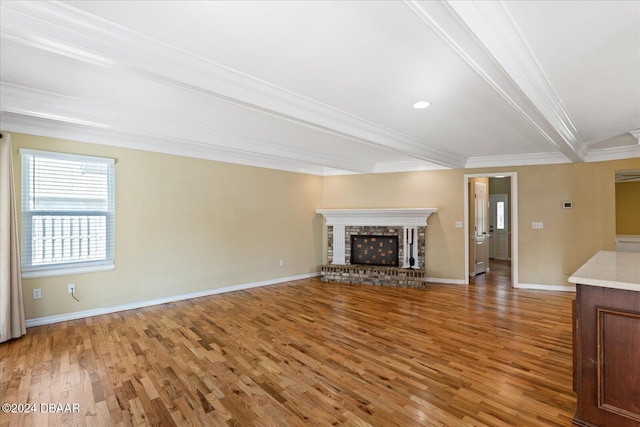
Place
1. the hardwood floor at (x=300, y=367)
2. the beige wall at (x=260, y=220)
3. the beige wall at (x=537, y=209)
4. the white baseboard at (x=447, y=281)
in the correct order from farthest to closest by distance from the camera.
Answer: the white baseboard at (x=447, y=281) → the beige wall at (x=537, y=209) → the beige wall at (x=260, y=220) → the hardwood floor at (x=300, y=367)

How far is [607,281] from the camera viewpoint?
1860 millimetres

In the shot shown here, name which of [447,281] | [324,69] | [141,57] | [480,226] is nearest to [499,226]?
[480,226]

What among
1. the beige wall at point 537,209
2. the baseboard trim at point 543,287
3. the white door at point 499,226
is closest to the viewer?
the beige wall at point 537,209

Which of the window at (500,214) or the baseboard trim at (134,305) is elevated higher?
the window at (500,214)

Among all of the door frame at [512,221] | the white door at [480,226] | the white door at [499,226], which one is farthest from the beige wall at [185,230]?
the white door at [499,226]

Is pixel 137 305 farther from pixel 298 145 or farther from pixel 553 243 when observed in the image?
pixel 553 243

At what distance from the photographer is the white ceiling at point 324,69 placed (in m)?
1.82

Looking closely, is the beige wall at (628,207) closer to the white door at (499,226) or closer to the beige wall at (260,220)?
the beige wall at (260,220)

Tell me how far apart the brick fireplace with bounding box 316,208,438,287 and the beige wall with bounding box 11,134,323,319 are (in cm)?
70

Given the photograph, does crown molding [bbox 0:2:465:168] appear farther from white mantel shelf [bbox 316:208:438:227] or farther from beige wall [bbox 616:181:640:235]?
beige wall [bbox 616:181:640:235]

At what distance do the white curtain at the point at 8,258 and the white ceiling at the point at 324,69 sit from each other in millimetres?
509

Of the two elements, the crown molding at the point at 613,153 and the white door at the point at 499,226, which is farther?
the white door at the point at 499,226

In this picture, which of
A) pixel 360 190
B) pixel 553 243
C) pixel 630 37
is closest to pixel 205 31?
pixel 630 37

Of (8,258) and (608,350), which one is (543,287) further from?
(8,258)
